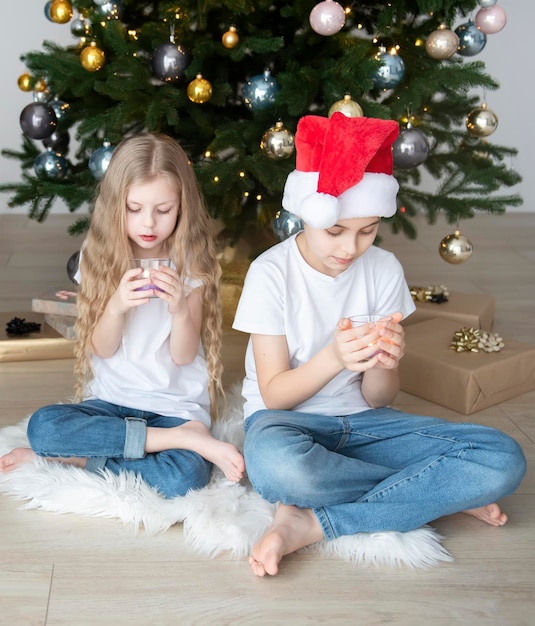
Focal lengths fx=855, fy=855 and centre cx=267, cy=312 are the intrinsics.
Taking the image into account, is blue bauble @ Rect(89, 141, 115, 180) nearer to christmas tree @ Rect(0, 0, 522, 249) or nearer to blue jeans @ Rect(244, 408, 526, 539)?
christmas tree @ Rect(0, 0, 522, 249)

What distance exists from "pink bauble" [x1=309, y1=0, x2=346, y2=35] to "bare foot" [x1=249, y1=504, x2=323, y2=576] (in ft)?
3.79

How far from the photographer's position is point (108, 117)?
7.22 ft

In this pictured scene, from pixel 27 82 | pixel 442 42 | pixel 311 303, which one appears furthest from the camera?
pixel 27 82

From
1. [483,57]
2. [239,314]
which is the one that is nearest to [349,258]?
[239,314]

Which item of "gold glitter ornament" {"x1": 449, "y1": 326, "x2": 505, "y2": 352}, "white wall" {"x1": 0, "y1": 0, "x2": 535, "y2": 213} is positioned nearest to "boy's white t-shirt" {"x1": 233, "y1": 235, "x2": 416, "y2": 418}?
"gold glitter ornament" {"x1": 449, "y1": 326, "x2": 505, "y2": 352}

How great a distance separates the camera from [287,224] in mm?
2166

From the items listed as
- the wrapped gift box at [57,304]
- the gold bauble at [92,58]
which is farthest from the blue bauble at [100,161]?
the wrapped gift box at [57,304]

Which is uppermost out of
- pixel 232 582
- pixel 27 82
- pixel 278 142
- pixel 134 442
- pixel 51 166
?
pixel 27 82

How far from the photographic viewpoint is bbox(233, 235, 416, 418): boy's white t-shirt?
166cm

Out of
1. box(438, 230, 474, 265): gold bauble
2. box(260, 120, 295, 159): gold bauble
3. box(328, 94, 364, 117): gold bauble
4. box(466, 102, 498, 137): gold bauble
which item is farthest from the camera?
box(438, 230, 474, 265): gold bauble

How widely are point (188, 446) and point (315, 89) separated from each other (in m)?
1.00

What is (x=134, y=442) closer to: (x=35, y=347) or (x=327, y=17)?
(x=35, y=347)

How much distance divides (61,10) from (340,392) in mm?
1320

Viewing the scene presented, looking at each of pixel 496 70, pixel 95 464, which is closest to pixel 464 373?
pixel 95 464
